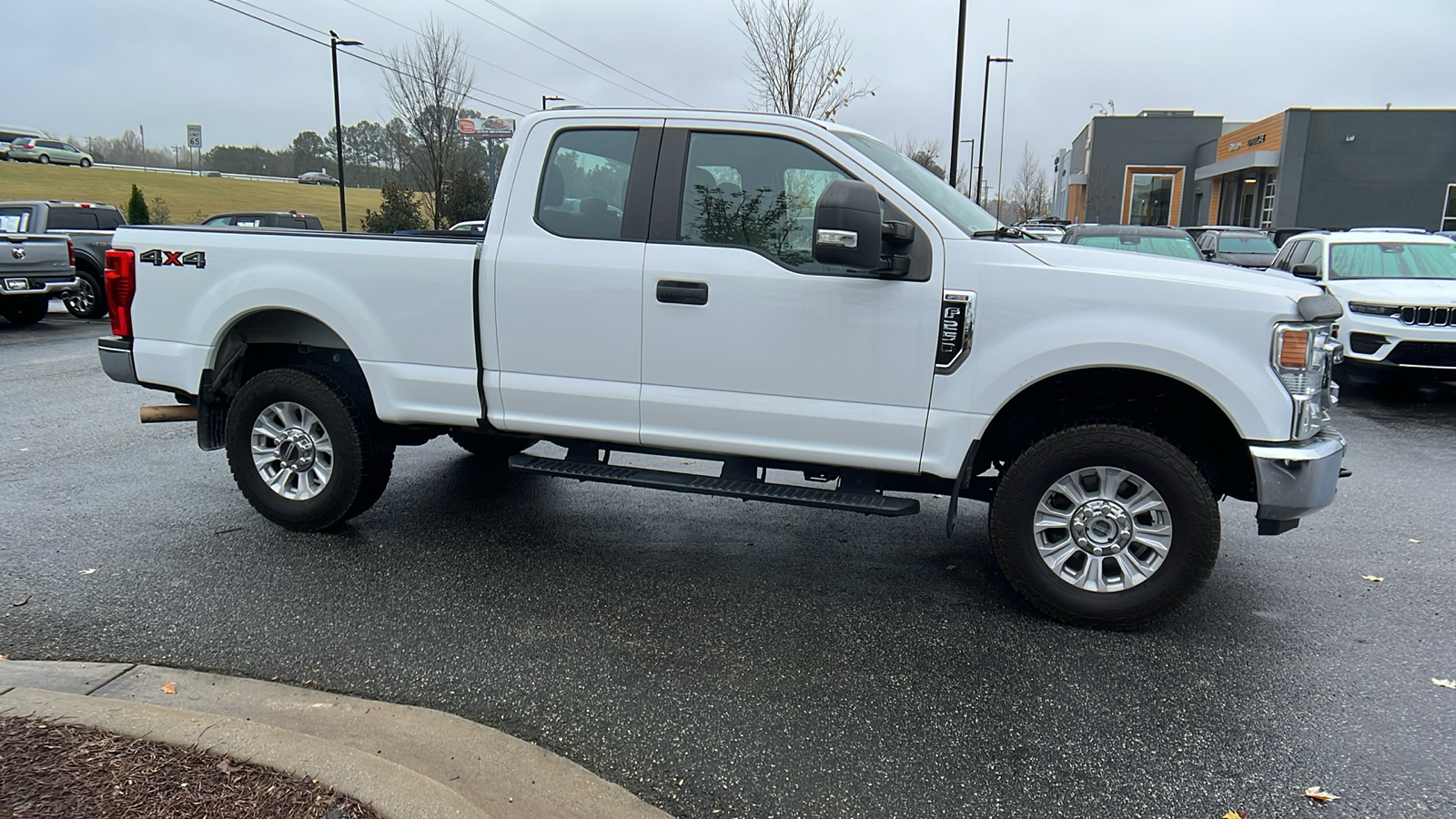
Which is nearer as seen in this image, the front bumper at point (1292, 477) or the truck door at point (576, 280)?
the front bumper at point (1292, 477)

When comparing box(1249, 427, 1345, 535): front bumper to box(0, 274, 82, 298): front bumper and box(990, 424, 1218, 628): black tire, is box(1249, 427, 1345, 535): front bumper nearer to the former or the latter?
box(990, 424, 1218, 628): black tire

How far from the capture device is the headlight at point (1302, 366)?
3.62 m

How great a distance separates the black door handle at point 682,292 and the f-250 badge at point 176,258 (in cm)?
257

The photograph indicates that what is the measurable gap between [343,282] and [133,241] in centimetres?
134

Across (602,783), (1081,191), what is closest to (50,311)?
(602,783)

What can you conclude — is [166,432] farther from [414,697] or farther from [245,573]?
[414,697]

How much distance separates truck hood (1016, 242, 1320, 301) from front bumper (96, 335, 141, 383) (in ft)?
15.5

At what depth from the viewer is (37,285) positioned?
14.2 meters

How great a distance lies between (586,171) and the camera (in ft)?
14.6

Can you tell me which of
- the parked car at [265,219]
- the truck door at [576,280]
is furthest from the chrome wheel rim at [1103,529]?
the parked car at [265,219]

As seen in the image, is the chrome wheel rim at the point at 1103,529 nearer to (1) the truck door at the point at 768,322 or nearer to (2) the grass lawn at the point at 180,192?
(1) the truck door at the point at 768,322

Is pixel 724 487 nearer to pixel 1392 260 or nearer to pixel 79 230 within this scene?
pixel 1392 260

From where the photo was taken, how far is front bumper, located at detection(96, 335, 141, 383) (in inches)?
202

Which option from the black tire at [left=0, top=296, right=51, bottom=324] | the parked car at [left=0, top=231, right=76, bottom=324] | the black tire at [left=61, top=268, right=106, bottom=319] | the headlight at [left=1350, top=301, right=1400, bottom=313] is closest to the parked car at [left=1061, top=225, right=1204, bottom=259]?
the headlight at [left=1350, top=301, right=1400, bottom=313]
